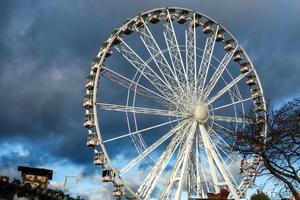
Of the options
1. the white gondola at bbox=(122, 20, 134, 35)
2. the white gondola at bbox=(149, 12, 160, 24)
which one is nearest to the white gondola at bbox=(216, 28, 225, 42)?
the white gondola at bbox=(149, 12, 160, 24)

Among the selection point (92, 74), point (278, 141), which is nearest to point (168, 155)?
point (92, 74)

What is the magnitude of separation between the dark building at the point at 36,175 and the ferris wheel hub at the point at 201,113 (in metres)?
38.1

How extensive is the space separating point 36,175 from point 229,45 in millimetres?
40569

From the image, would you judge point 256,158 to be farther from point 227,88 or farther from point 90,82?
point 90,82

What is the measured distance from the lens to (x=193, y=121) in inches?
1583

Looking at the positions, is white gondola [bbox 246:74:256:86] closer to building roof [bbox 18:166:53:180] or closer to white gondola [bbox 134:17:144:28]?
white gondola [bbox 134:17:144:28]

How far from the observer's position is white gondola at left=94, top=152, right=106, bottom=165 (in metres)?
37.2

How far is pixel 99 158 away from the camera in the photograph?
123 feet

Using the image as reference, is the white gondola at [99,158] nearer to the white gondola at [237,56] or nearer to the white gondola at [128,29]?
the white gondola at [128,29]

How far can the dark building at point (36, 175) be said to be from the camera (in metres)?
71.8

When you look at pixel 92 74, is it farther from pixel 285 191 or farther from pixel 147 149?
pixel 285 191

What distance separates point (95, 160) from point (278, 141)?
18604mm

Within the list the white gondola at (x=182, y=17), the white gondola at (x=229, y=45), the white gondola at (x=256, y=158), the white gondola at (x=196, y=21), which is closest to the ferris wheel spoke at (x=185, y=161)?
the white gondola at (x=256, y=158)

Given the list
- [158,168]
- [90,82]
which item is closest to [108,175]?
[158,168]
